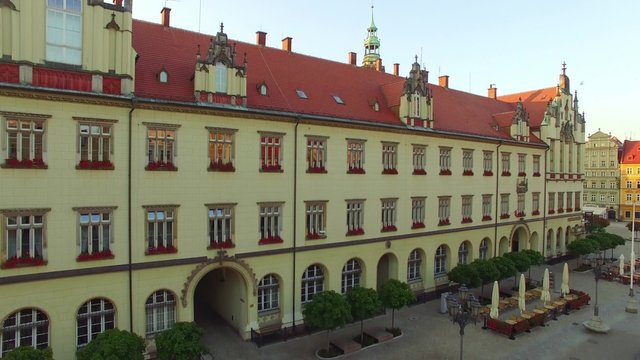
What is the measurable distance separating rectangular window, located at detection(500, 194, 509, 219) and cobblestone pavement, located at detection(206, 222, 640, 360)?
1107 centimetres

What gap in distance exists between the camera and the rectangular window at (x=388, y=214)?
2952 cm

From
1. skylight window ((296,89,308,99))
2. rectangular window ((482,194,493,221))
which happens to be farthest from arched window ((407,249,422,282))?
skylight window ((296,89,308,99))

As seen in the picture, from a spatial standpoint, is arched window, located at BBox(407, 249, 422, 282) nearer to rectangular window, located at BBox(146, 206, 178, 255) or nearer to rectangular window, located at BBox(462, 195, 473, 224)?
rectangular window, located at BBox(462, 195, 473, 224)

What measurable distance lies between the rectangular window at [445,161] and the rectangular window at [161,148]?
20.7m

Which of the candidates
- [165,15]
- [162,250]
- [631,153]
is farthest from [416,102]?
[631,153]

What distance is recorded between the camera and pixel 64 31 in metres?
18.5

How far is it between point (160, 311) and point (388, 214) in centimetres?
1602

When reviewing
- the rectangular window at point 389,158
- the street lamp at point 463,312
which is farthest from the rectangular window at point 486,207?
the street lamp at point 463,312

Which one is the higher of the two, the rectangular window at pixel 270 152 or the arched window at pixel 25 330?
the rectangular window at pixel 270 152

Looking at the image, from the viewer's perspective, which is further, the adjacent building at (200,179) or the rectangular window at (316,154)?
the rectangular window at (316,154)

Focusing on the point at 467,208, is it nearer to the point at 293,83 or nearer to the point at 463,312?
the point at 293,83

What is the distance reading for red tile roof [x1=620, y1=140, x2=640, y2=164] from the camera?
8012cm

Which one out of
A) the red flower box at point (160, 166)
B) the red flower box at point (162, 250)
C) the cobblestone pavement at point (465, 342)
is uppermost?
the red flower box at point (160, 166)

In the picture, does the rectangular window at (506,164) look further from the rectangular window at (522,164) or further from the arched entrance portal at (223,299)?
the arched entrance portal at (223,299)
